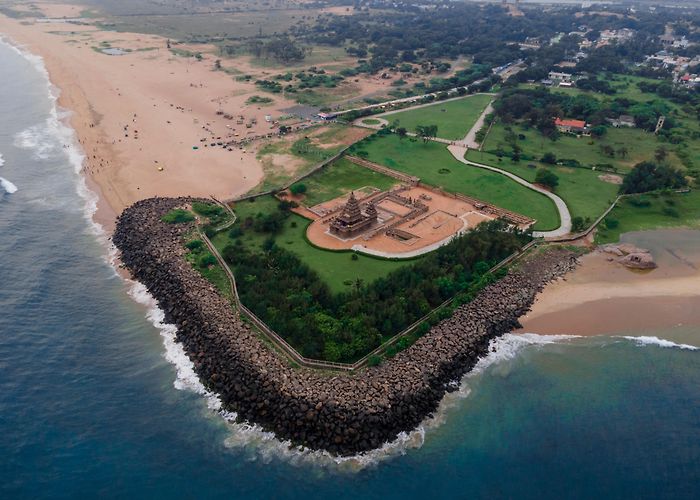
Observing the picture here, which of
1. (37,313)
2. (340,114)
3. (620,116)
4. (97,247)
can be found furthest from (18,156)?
(620,116)

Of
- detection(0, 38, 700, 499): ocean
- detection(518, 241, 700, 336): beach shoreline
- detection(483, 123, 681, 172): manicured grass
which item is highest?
detection(483, 123, 681, 172): manicured grass

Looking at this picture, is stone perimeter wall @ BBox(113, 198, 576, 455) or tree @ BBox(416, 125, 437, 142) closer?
→ stone perimeter wall @ BBox(113, 198, 576, 455)

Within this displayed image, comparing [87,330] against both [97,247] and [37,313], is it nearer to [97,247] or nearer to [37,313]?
[37,313]

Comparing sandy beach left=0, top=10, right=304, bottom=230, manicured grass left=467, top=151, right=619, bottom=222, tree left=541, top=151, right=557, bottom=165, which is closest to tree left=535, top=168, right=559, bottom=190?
manicured grass left=467, top=151, right=619, bottom=222

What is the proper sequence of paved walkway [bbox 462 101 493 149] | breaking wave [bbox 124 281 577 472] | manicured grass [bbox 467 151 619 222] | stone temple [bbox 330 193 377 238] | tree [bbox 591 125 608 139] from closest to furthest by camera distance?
breaking wave [bbox 124 281 577 472] → stone temple [bbox 330 193 377 238] → manicured grass [bbox 467 151 619 222] → paved walkway [bbox 462 101 493 149] → tree [bbox 591 125 608 139]

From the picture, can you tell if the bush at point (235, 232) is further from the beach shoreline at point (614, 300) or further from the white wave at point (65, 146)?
the beach shoreline at point (614, 300)

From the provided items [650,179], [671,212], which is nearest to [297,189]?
[650,179]

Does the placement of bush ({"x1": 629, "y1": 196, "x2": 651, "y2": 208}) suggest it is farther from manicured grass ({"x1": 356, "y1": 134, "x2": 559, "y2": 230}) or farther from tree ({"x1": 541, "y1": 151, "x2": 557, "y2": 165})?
tree ({"x1": 541, "y1": 151, "x2": 557, "y2": 165})

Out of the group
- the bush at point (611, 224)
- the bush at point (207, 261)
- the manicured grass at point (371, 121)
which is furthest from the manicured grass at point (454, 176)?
the bush at point (207, 261)
